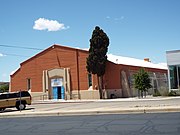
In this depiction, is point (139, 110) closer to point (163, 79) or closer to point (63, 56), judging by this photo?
point (63, 56)

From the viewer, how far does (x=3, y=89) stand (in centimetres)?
7675

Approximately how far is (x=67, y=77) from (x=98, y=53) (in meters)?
8.28

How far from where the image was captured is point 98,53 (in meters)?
48.3

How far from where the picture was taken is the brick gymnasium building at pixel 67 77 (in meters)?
51.1

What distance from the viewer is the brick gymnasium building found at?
51125 millimetres

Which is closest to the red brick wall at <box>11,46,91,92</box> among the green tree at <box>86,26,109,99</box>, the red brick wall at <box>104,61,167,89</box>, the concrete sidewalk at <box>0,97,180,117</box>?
the green tree at <box>86,26,109,99</box>

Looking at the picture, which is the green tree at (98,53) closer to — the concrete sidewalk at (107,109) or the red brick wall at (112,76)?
the red brick wall at (112,76)

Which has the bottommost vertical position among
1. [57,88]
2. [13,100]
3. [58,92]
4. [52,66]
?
[13,100]

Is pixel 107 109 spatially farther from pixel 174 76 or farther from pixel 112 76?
pixel 112 76

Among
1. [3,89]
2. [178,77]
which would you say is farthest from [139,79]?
[3,89]

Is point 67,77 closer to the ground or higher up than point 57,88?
higher up

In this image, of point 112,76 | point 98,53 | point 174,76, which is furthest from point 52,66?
point 174,76

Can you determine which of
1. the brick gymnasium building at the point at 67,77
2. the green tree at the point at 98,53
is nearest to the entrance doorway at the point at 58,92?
the brick gymnasium building at the point at 67,77

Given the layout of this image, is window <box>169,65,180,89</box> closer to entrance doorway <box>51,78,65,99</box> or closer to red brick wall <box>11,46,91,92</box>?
red brick wall <box>11,46,91,92</box>
